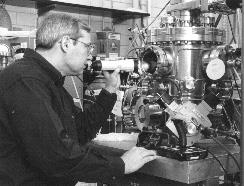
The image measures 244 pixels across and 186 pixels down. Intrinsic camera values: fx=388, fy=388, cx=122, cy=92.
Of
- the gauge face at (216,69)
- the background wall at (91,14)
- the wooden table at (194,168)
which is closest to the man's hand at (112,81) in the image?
the wooden table at (194,168)

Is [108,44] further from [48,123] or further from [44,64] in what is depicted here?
[48,123]

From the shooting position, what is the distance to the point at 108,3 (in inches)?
188

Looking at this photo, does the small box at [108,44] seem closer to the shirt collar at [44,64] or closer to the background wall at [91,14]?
the background wall at [91,14]

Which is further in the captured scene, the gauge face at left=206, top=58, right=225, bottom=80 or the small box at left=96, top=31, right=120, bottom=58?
the small box at left=96, top=31, right=120, bottom=58

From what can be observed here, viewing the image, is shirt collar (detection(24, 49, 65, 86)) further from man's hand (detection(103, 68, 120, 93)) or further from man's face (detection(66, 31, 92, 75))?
man's hand (detection(103, 68, 120, 93))

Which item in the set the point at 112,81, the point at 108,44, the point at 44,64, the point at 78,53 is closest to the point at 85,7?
the point at 108,44

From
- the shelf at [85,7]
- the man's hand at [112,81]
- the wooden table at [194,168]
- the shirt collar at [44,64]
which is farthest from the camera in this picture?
the shelf at [85,7]

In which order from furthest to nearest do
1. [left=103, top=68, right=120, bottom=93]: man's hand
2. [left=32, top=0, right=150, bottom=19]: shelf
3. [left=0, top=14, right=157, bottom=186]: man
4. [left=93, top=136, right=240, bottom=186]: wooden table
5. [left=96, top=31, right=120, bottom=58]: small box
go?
[left=96, top=31, right=120, bottom=58]: small box, [left=32, top=0, right=150, bottom=19]: shelf, [left=103, top=68, right=120, bottom=93]: man's hand, [left=93, top=136, right=240, bottom=186]: wooden table, [left=0, top=14, right=157, bottom=186]: man

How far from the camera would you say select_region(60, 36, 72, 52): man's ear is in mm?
1605

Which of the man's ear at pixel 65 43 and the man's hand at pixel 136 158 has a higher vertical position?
the man's ear at pixel 65 43

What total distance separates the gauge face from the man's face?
53 cm

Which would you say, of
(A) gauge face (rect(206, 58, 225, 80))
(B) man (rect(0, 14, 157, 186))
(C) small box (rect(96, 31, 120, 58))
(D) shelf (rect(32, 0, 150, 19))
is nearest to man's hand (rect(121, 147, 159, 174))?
(B) man (rect(0, 14, 157, 186))

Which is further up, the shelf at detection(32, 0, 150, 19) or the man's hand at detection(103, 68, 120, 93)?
the shelf at detection(32, 0, 150, 19)

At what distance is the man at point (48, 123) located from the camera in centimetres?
131
